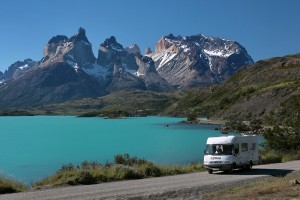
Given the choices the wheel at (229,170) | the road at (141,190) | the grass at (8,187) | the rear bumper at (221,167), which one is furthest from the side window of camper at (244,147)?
the grass at (8,187)

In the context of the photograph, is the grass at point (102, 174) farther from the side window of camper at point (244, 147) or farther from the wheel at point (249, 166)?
the side window of camper at point (244, 147)

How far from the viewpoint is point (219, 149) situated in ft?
113

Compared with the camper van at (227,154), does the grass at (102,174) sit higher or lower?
lower

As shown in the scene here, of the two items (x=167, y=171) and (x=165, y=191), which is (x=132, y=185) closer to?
(x=165, y=191)

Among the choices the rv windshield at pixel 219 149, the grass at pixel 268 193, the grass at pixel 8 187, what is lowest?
the grass at pixel 8 187

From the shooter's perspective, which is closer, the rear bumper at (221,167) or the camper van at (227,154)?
the rear bumper at (221,167)

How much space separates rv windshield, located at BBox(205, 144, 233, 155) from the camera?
3403 cm

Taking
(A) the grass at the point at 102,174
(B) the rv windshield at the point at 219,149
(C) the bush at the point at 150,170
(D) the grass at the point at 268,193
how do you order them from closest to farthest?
(D) the grass at the point at 268,193 → (A) the grass at the point at 102,174 → (C) the bush at the point at 150,170 → (B) the rv windshield at the point at 219,149

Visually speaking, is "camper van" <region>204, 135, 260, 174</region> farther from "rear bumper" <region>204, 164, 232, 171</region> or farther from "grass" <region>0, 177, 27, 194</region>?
"grass" <region>0, 177, 27, 194</region>

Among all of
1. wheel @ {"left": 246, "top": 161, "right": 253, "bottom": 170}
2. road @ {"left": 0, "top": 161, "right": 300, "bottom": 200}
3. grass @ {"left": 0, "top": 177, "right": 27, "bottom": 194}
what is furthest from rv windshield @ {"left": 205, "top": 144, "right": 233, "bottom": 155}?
grass @ {"left": 0, "top": 177, "right": 27, "bottom": 194}

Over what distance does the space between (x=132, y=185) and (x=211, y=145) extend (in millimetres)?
10606

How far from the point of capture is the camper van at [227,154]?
3353 cm

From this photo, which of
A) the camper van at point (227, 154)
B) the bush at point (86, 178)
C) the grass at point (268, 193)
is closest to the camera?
the grass at point (268, 193)

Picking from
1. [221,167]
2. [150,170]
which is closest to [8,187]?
[150,170]
